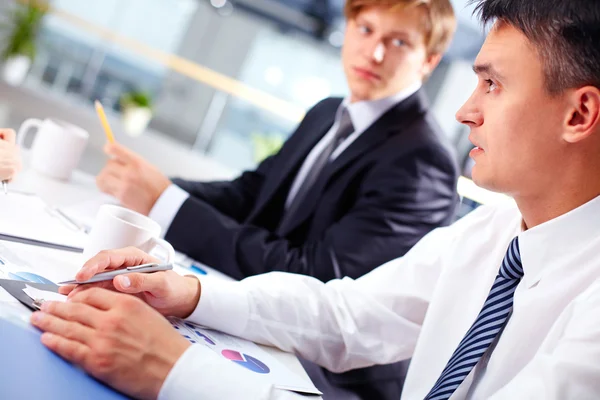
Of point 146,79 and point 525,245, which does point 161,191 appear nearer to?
point 525,245

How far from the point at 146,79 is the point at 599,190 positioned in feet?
21.7

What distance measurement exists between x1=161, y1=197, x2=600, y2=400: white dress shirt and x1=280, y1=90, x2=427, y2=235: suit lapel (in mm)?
455

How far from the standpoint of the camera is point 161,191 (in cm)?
156

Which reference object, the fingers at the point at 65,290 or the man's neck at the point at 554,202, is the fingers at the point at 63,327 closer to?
the fingers at the point at 65,290

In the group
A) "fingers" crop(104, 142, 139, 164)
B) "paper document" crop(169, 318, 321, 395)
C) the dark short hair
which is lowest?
"paper document" crop(169, 318, 321, 395)

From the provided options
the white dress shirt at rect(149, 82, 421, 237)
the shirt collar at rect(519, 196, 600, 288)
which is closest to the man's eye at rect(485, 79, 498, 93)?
the shirt collar at rect(519, 196, 600, 288)

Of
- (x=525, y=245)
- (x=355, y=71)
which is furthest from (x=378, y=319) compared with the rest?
(x=355, y=71)

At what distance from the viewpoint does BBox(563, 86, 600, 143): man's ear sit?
35.2 inches

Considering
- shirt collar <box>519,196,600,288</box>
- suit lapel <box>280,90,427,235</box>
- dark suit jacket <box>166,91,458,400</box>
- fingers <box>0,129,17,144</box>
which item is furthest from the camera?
suit lapel <box>280,90,427,235</box>

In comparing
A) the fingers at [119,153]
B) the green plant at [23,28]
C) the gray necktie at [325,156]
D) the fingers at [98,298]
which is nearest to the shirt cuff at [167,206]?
the fingers at [119,153]

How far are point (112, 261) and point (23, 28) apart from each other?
609cm

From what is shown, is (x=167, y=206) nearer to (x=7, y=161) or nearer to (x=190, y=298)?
(x=7, y=161)

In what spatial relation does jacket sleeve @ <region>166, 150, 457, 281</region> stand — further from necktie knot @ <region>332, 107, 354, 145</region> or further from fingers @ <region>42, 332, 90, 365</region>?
fingers @ <region>42, 332, 90, 365</region>

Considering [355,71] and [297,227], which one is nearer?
[297,227]
